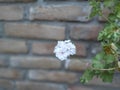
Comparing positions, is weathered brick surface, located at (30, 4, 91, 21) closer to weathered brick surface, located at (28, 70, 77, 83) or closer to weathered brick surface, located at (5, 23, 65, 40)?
weathered brick surface, located at (5, 23, 65, 40)

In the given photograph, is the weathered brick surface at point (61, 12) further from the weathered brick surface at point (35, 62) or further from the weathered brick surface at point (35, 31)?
the weathered brick surface at point (35, 62)

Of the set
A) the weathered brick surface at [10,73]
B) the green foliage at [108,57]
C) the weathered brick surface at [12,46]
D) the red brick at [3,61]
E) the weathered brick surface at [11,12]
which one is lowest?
the weathered brick surface at [10,73]

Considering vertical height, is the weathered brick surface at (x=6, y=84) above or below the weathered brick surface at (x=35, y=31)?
below

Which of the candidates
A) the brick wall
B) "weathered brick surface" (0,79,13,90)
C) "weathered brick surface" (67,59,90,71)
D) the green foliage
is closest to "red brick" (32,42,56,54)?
the brick wall

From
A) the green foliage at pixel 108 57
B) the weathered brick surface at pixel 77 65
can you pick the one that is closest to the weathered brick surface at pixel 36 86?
the weathered brick surface at pixel 77 65

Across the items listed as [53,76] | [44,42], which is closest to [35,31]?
[44,42]

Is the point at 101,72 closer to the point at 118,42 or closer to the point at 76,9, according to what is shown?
the point at 118,42

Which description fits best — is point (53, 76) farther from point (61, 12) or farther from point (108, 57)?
point (108, 57)

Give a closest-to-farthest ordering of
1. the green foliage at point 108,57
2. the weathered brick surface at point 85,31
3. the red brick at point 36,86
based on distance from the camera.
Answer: the green foliage at point 108,57 < the weathered brick surface at point 85,31 < the red brick at point 36,86

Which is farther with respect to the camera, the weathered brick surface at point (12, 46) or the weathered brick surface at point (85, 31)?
the weathered brick surface at point (12, 46)

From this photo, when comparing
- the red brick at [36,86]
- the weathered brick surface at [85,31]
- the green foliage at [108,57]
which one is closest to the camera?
the green foliage at [108,57]
